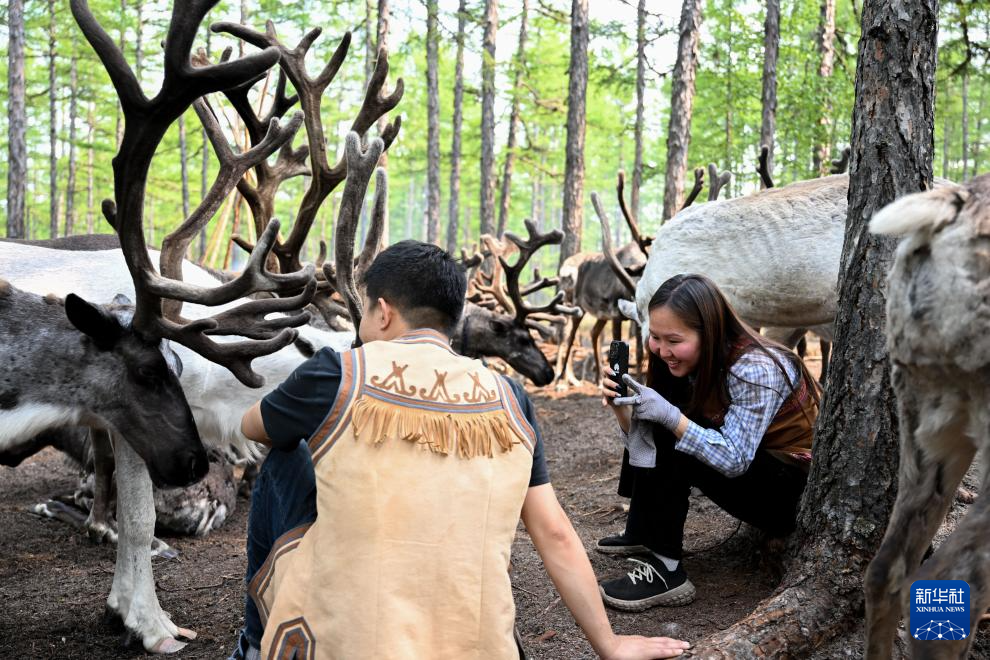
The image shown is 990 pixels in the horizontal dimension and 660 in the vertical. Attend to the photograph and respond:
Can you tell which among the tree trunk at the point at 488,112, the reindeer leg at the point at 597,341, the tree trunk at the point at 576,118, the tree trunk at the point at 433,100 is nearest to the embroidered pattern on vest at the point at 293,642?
the reindeer leg at the point at 597,341

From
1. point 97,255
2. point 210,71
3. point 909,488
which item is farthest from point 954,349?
point 97,255

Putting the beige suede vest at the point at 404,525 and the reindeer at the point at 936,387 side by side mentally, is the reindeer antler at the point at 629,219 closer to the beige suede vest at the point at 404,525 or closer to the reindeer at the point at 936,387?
the reindeer at the point at 936,387

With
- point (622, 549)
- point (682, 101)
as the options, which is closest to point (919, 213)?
point (622, 549)

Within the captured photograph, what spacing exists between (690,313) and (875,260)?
655 mm

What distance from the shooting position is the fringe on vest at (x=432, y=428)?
1945 millimetres

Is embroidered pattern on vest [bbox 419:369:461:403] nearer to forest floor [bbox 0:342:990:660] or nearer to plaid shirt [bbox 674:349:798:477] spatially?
plaid shirt [bbox 674:349:798:477]

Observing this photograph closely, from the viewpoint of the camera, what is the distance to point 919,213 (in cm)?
184

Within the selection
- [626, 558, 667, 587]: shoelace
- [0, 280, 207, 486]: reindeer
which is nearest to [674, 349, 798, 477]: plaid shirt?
[626, 558, 667, 587]: shoelace

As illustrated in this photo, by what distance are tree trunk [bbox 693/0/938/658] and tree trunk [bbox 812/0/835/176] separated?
10.1m

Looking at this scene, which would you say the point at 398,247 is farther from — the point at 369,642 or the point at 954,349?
the point at 954,349

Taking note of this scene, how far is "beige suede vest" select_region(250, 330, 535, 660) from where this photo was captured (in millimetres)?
1916

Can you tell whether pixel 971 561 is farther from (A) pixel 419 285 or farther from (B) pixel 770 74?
(B) pixel 770 74

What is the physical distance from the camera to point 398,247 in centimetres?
221

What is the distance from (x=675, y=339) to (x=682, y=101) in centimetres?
809
